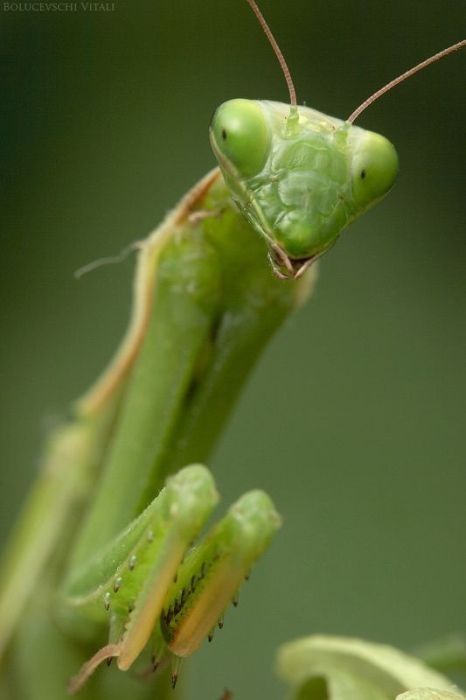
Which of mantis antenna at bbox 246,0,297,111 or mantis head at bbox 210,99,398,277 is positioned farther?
mantis antenna at bbox 246,0,297,111

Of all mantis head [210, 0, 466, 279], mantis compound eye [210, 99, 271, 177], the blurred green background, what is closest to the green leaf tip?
mantis head [210, 0, 466, 279]

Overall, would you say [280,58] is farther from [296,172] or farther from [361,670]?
[361,670]

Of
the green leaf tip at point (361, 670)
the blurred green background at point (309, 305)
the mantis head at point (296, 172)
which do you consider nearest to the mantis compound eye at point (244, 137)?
the mantis head at point (296, 172)

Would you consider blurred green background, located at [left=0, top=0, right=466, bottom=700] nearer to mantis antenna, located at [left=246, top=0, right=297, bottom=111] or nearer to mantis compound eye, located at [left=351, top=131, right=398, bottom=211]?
mantis antenna, located at [left=246, top=0, right=297, bottom=111]

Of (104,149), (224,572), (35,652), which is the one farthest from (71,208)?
(224,572)

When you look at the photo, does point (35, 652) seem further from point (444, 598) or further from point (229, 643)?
point (444, 598)

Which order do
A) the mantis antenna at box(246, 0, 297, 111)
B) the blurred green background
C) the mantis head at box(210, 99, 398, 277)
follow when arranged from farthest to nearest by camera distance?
the blurred green background → the mantis antenna at box(246, 0, 297, 111) → the mantis head at box(210, 99, 398, 277)

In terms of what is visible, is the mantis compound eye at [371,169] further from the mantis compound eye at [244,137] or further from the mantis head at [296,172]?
the mantis compound eye at [244,137]
